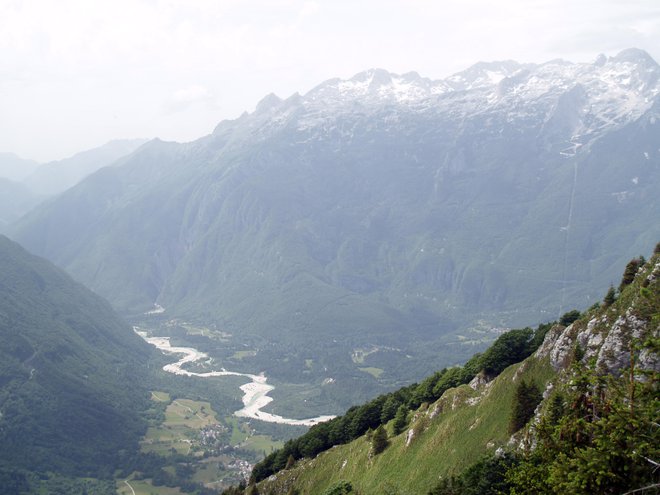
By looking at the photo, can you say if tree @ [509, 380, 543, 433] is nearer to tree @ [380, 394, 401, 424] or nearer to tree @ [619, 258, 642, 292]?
tree @ [619, 258, 642, 292]

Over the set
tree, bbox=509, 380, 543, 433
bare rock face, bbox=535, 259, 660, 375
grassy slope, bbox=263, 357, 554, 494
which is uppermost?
bare rock face, bbox=535, 259, 660, 375

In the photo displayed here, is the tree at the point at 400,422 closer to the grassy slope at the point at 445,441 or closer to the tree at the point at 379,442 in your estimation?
the grassy slope at the point at 445,441

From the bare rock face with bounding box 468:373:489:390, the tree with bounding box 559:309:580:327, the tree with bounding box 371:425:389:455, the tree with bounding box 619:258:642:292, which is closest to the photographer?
the tree with bounding box 619:258:642:292

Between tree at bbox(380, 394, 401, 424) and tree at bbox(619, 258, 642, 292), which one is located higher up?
tree at bbox(619, 258, 642, 292)

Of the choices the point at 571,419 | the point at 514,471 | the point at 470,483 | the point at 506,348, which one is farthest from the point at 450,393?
the point at 571,419

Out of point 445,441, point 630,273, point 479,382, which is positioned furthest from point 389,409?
point 630,273

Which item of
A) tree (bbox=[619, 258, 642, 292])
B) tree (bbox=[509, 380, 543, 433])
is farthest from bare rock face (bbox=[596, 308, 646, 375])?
tree (bbox=[619, 258, 642, 292])

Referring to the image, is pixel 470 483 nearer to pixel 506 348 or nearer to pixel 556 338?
pixel 556 338

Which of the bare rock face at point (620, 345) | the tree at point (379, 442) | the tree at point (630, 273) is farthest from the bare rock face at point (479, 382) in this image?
the bare rock face at point (620, 345)
